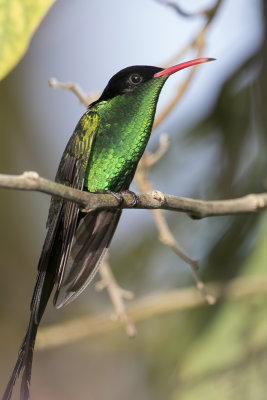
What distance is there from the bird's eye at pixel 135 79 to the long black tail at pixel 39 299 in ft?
1.62

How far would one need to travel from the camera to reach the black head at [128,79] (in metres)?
1.86

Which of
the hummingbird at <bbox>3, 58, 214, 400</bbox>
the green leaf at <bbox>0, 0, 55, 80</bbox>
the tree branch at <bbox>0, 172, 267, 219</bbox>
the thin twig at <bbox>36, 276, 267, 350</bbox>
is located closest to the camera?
the tree branch at <bbox>0, 172, 267, 219</bbox>

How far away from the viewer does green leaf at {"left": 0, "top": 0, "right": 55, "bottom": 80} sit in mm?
1350

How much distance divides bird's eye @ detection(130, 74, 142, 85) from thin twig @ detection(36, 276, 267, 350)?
963mm

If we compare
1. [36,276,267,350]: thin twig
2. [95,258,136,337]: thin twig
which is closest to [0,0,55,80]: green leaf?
[95,258,136,337]: thin twig

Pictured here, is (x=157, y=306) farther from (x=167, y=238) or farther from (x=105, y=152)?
(x=105, y=152)

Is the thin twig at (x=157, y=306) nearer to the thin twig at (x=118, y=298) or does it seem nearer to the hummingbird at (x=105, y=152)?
the thin twig at (x=118, y=298)

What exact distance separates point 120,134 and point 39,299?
631 millimetres

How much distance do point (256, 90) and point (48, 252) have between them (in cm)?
149

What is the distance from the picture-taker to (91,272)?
5.86ft

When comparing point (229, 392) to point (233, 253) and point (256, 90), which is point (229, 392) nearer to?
point (233, 253)

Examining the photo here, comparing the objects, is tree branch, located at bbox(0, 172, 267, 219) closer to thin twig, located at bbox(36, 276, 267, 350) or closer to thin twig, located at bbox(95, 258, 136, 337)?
thin twig, located at bbox(95, 258, 136, 337)

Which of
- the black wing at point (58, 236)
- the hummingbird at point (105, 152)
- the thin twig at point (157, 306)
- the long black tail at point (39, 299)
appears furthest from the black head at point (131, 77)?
the thin twig at point (157, 306)

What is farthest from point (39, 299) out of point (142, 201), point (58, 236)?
point (142, 201)
